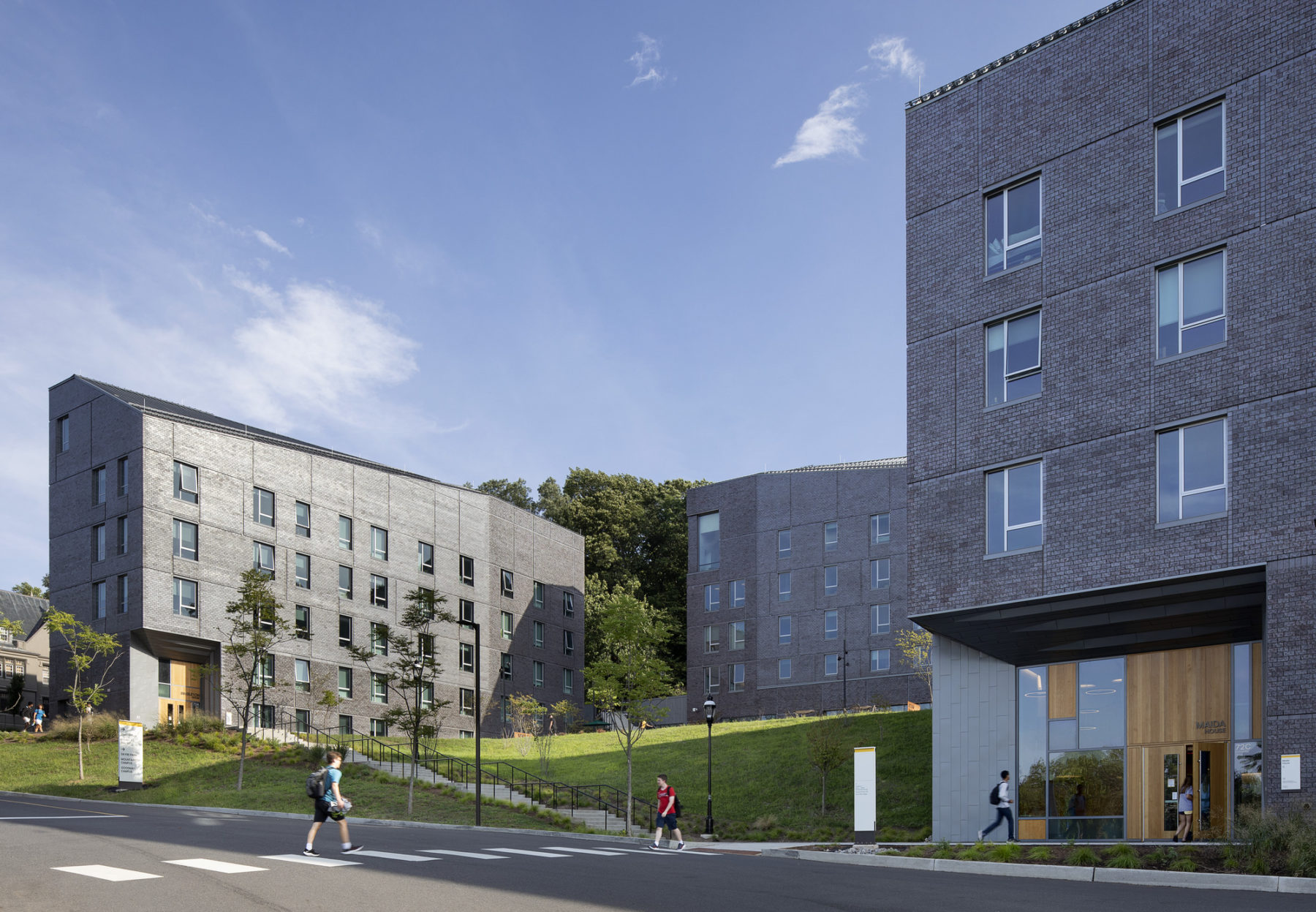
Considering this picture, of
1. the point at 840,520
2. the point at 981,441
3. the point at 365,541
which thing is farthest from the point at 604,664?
the point at 840,520

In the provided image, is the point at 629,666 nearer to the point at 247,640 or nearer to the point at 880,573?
the point at 247,640

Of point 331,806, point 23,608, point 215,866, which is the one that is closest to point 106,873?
point 215,866

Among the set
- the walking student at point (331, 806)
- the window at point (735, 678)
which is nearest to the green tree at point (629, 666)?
the walking student at point (331, 806)

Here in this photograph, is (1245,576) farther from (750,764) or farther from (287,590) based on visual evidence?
(287,590)

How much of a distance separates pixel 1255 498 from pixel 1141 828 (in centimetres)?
837

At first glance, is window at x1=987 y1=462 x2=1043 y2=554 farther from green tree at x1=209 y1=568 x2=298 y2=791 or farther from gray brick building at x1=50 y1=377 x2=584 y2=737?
green tree at x1=209 y1=568 x2=298 y2=791

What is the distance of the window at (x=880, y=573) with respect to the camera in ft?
214

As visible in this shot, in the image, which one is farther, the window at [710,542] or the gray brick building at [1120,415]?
the window at [710,542]

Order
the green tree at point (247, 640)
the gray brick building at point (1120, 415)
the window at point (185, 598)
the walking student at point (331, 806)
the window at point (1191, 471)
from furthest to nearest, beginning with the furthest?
1. the window at point (185, 598)
2. the green tree at point (247, 640)
3. the window at point (1191, 471)
4. the gray brick building at point (1120, 415)
5. the walking student at point (331, 806)

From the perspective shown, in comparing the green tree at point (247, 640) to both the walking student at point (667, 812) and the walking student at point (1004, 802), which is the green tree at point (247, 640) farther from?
the walking student at point (1004, 802)

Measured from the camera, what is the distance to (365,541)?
6041 centimetres

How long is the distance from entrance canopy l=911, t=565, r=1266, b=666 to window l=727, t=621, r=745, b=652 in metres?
41.8

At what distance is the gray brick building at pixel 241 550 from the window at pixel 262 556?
88mm

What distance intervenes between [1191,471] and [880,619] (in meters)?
42.2
